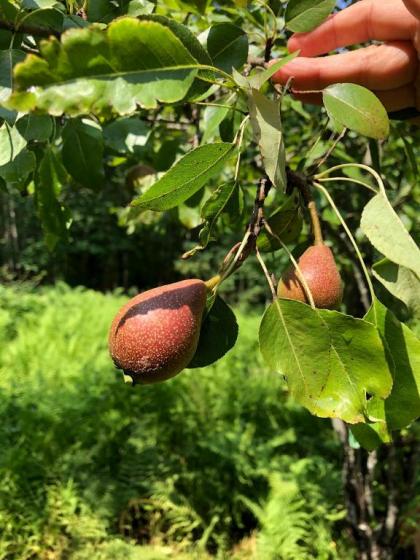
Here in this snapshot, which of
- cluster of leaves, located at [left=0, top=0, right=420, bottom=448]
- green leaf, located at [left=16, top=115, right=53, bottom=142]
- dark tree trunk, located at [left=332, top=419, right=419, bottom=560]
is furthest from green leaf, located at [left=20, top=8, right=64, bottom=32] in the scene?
dark tree trunk, located at [left=332, top=419, right=419, bottom=560]

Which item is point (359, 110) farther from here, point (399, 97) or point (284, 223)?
point (399, 97)

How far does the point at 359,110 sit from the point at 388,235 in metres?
0.15

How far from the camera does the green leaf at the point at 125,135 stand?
37.1 inches

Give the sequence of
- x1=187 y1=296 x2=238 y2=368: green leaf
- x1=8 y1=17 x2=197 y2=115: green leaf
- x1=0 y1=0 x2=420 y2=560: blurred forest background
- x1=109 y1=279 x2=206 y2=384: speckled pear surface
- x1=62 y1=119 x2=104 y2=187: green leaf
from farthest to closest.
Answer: x1=0 y1=0 x2=420 y2=560: blurred forest background → x1=62 y1=119 x2=104 y2=187: green leaf → x1=187 y1=296 x2=238 y2=368: green leaf → x1=109 y1=279 x2=206 y2=384: speckled pear surface → x1=8 y1=17 x2=197 y2=115: green leaf

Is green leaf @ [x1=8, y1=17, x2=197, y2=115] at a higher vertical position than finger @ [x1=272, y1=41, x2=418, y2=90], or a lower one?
higher

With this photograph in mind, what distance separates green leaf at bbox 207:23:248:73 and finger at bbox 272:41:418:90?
0.34ft

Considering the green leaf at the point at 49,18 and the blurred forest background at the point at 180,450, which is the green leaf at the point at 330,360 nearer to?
the green leaf at the point at 49,18

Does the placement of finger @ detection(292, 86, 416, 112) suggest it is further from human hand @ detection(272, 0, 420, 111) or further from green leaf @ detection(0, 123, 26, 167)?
green leaf @ detection(0, 123, 26, 167)

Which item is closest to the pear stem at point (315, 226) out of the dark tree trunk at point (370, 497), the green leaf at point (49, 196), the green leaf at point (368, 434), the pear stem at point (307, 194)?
the pear stem at point (307, 194)

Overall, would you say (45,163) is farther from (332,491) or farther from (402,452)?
(332,491)

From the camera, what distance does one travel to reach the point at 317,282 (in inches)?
23.5

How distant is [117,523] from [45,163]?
Result: 199 cm

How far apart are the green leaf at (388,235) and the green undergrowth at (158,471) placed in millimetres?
1874

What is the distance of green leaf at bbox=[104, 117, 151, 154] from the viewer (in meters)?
0.94
